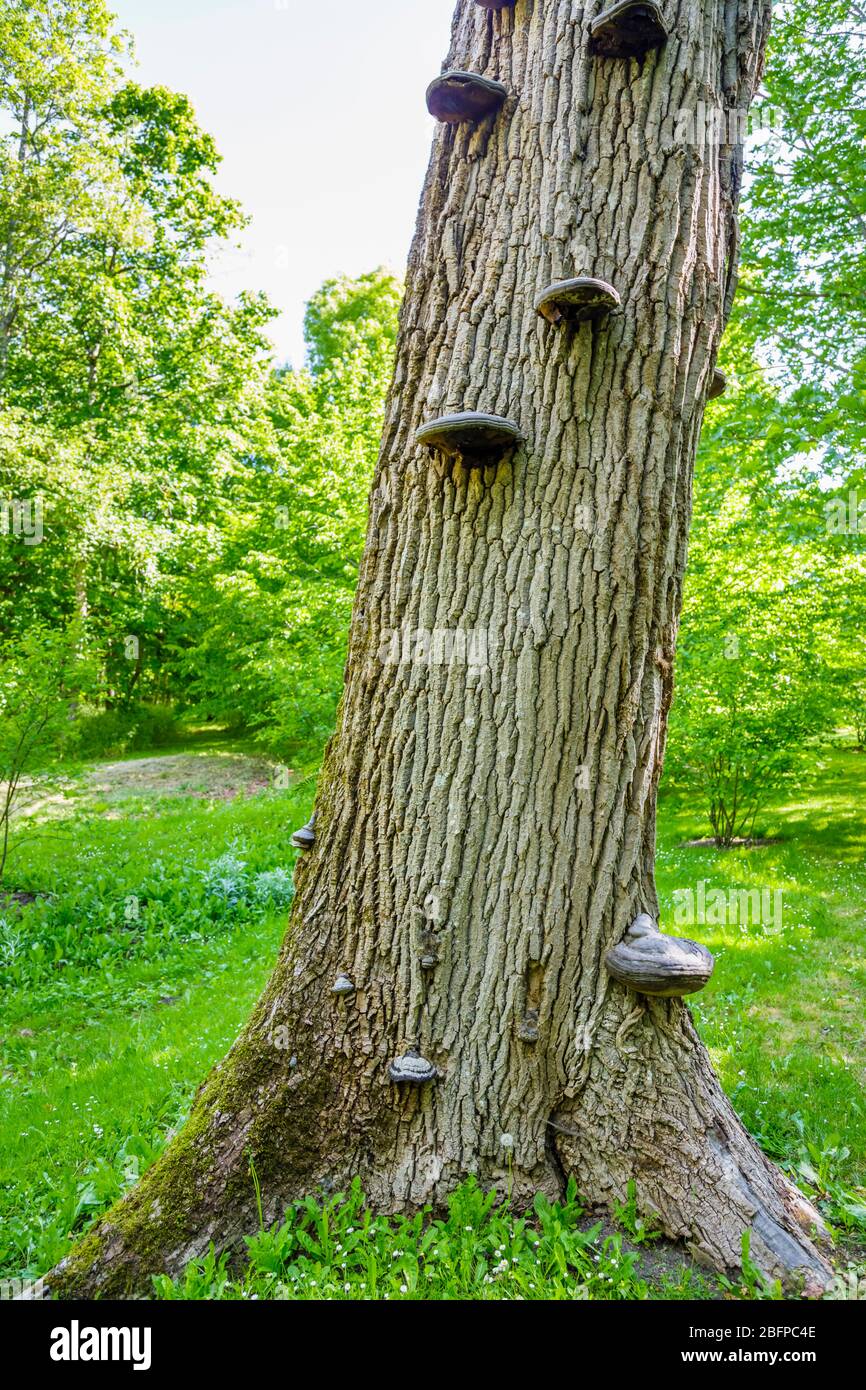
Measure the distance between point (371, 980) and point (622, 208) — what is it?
2.57 metres

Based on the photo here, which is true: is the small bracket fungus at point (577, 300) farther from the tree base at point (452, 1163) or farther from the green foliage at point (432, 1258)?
the green foliage at point (432, 1258)

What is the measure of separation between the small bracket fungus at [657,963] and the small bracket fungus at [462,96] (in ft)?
8.73

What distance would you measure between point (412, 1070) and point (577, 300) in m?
2.34

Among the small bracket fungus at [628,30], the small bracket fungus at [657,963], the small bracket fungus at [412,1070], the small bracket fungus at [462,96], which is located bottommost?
the small bracket fungus at [412,1070]

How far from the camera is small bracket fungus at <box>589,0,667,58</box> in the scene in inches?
83.7

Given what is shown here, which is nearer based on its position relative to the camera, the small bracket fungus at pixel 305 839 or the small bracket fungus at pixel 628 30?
the small bracket fungus at pixel 628 30

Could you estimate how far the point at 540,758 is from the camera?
7.40 feet

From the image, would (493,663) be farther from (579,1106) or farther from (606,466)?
(579,1106)

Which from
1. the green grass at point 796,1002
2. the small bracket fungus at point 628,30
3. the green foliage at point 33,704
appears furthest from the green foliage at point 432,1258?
the green foliage at point 33,704

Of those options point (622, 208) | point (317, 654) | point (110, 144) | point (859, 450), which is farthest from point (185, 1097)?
point (110, 144)

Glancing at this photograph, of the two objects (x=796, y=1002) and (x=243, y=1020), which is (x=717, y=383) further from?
(x=243, y=1020)

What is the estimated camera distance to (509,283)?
2314 mm

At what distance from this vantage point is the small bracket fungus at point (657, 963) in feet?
6.93

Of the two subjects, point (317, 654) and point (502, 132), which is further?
point (317, 654)
